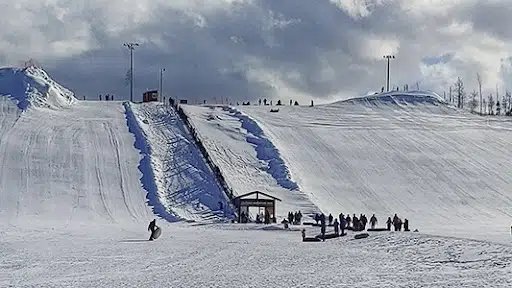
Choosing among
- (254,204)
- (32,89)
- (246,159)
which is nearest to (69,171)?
(246,159)

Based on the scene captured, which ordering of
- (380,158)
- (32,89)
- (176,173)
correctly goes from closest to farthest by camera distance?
(176,173), (380,158), (32,89)

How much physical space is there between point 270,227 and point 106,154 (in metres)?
20.4

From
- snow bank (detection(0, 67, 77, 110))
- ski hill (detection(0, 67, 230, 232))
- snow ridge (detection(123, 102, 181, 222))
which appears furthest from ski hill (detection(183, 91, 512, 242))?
snow bank (detection(0, 67, 77, 110))

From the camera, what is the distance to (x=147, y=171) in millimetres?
58531

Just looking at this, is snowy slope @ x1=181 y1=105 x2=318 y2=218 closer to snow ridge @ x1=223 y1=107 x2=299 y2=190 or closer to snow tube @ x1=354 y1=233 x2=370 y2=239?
snow ridge @ x1=223 y1=107 x2=299 y2=190

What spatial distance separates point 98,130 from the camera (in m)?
69.8

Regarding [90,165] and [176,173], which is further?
[90,165]

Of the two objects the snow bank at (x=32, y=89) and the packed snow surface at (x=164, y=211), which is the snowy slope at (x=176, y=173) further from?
the snow bank at (x=32, y=89)

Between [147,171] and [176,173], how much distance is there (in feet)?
5.90

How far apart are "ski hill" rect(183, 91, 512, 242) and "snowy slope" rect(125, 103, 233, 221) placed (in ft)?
6.84

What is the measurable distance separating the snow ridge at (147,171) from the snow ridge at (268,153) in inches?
309

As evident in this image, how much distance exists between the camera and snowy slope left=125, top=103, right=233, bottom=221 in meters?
51.7

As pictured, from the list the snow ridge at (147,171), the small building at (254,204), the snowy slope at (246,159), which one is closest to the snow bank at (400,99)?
the snowy slope at (246,159)

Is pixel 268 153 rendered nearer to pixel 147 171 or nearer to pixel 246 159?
pixel 246 159
